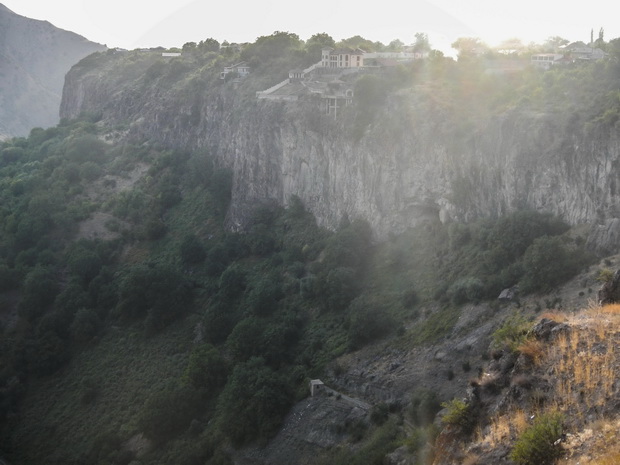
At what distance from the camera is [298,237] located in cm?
4284

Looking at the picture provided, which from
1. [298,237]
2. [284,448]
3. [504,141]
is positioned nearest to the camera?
[284,448]

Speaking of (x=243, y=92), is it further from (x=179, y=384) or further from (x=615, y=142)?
(x=615, y=142)

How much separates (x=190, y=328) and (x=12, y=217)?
2032 cm

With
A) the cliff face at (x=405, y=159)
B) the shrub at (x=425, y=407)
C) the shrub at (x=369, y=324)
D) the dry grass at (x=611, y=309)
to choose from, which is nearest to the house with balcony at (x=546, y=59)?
the cliff face at (x=405, y=159)

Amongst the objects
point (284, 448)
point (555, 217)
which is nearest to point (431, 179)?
point (555, 217)

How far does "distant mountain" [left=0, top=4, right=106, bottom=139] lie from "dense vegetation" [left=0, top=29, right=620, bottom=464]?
7388 cm

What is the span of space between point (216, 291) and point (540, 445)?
1283 inches

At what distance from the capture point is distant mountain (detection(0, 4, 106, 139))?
123750mm

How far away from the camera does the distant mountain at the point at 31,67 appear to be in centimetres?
12375

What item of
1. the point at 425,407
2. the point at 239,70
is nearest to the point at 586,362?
the point at 425,407

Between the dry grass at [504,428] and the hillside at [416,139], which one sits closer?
the dry grass at [504,428]

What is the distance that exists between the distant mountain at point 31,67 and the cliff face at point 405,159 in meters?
77.9

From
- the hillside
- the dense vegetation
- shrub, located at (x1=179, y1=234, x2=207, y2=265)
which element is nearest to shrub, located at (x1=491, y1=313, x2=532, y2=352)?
the dense vegetation

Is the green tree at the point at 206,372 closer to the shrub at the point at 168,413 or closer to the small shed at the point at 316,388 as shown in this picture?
the shrub at the point at 168,413
